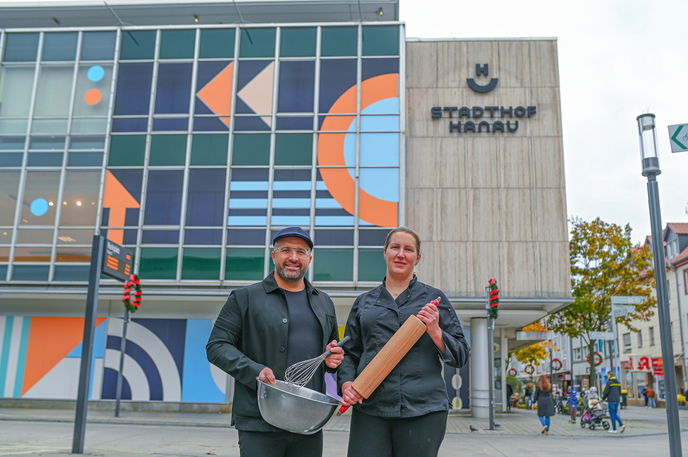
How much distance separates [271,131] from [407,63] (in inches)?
221

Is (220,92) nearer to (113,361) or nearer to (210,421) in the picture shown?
(113,361)

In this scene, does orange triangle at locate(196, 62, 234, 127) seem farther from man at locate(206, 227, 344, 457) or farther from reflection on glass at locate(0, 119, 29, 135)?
man at locate(206, 227, 344, 457)

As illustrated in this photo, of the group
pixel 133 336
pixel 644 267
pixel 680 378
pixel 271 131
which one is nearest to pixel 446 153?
pixel 271 131

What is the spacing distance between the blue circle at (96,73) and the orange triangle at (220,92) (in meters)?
3.65

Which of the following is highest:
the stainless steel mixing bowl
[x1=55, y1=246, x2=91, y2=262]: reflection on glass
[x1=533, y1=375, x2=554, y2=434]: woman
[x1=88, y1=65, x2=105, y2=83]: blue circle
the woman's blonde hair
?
[x1=88, y1=65, x2=105, y2=83]: blue circle

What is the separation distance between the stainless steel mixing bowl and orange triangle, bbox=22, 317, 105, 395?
2143 centimetres

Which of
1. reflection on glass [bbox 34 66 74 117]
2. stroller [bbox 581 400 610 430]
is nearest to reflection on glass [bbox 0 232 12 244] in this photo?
reflection on glass [bbox 34 66 74 117]

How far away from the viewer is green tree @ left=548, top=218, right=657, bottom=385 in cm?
3128

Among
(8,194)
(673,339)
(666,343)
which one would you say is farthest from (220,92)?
(673,339)

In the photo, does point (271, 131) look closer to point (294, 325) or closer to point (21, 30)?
point (21, 30)

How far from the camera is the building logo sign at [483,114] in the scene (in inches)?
905

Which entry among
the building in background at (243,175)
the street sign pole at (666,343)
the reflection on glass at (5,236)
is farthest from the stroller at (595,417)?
the reflection on glass at (5,236)

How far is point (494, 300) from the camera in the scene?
1873 centimetres

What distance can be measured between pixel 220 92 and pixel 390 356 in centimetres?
2127
